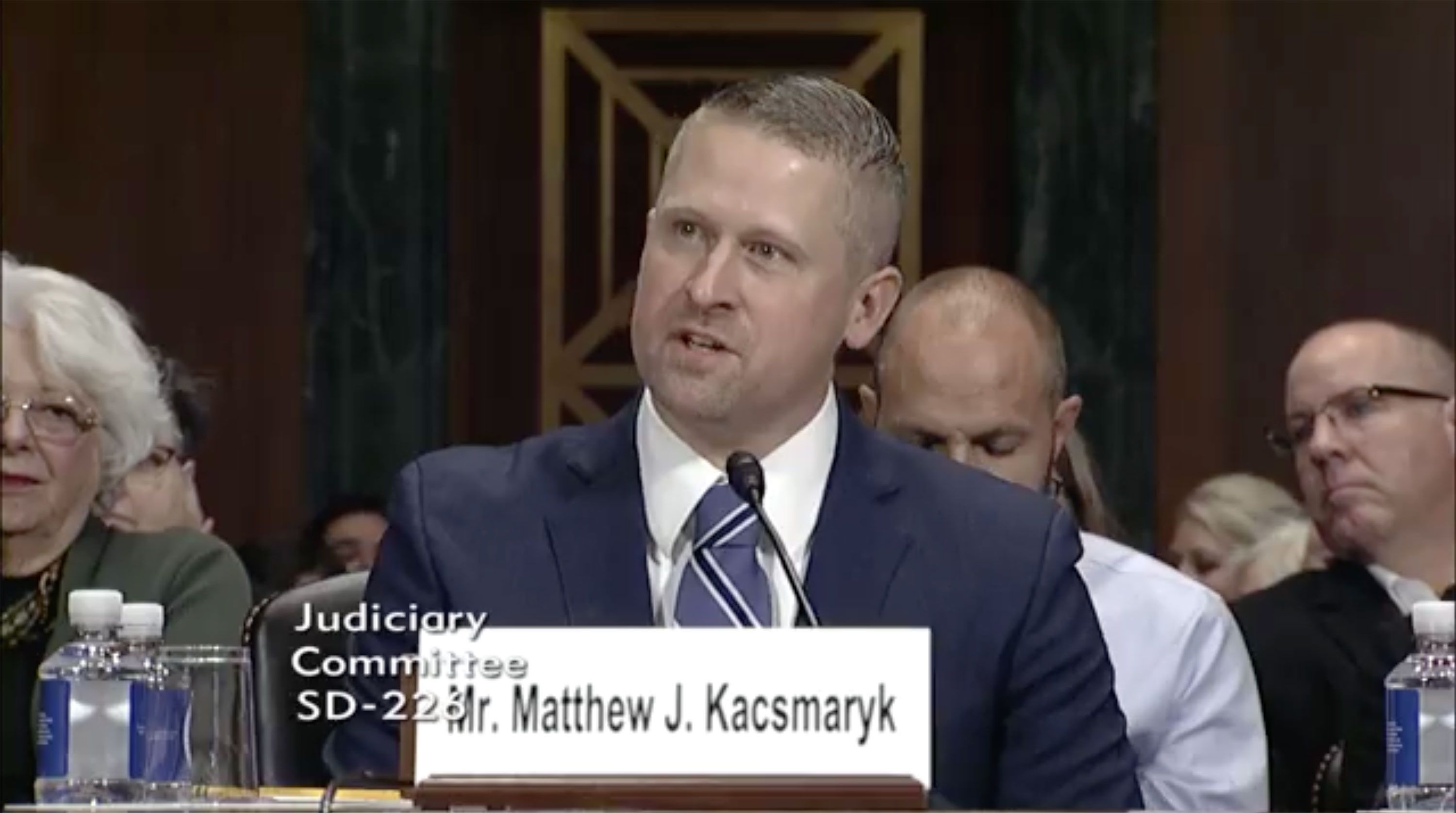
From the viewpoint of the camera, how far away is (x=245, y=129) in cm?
532

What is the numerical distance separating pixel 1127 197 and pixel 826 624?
10.3ft

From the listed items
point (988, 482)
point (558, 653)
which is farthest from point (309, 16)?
point (558, 653)

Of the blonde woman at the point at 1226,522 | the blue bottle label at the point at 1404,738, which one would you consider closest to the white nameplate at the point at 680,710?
the blue bottle label at the point at 1404,738

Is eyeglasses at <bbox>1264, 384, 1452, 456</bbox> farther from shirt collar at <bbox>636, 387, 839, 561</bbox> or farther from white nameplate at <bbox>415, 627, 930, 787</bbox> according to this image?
white nameplate at <bbox>415, 627, 930, 787</bbox>

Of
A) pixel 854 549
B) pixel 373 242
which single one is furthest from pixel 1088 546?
pixel 373 242

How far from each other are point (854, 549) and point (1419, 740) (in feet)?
1.52

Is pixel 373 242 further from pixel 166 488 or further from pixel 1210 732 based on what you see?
pixel 1210 732

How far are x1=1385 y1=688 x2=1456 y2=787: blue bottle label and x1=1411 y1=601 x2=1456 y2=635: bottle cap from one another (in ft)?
0.30

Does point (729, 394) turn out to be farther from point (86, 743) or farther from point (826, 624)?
point (86, 743)

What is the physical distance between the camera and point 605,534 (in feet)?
7.51

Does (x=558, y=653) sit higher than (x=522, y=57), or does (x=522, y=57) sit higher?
(x=522, y=57)

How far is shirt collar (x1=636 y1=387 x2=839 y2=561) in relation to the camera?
2.30 metres

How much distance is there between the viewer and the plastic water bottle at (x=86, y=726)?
1.98 meters

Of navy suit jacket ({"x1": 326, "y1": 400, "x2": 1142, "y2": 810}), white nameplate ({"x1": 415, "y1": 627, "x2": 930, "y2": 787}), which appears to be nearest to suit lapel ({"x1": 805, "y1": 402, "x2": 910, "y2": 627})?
navy suit jacket ({"x1": 326, "y1": 400, "x2": 1142, "y2": 810})
